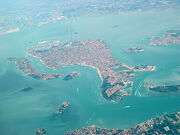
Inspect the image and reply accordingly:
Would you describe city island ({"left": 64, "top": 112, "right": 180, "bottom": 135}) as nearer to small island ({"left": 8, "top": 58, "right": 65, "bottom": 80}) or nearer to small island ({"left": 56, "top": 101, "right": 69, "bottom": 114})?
small island ({"left": 56, "top": 101, "right": 69, "bottom": 114})

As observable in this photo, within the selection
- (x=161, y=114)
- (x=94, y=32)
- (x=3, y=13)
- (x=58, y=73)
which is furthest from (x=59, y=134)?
(x=3, y=13)

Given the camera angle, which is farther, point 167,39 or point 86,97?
point 167,39

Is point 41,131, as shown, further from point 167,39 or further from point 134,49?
point 167,39

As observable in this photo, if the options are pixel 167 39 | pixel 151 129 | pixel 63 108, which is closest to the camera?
pixel 151 129

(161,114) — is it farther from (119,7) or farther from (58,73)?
(119,7)

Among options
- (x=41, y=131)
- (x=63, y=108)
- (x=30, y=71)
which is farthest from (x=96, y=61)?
(x=41, y=131)

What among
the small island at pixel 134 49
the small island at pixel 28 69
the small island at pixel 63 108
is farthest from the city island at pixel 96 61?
the small island at pixel 63 108

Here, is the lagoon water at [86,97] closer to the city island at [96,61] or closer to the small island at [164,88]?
the small island at [164,88]
